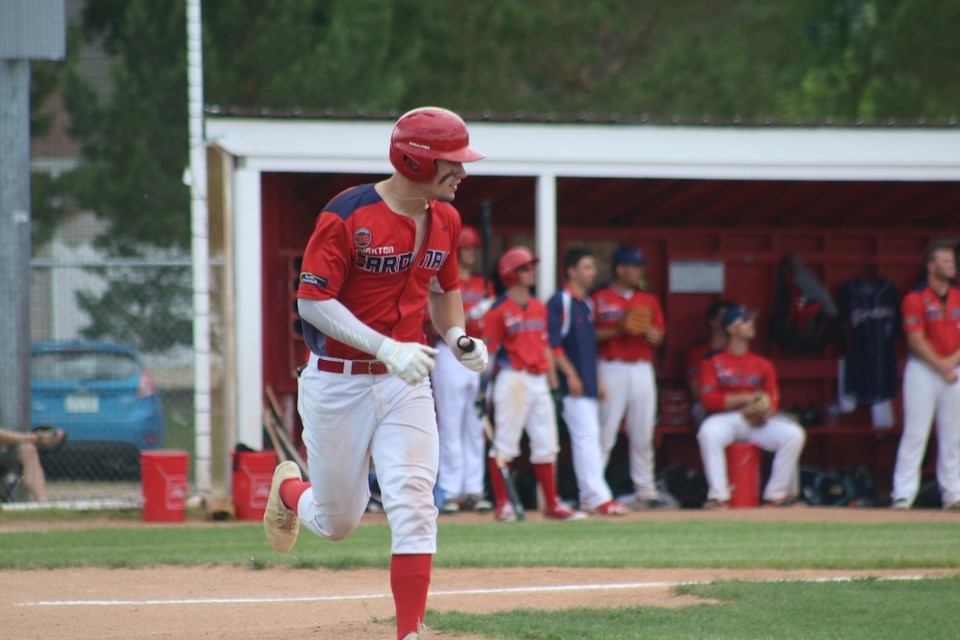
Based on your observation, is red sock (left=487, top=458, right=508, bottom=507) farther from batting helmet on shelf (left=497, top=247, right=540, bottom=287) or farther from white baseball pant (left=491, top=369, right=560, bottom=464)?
batting helmet on shelf (left=497, top=247, right=540, bottom=287)

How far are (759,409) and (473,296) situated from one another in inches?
101

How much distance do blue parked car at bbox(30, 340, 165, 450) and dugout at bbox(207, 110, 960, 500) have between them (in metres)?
1.26

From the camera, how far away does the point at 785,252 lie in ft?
42.4

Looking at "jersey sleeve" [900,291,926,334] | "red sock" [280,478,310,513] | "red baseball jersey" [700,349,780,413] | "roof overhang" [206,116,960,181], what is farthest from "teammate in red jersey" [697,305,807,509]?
"red sock" [280,478,310,513]

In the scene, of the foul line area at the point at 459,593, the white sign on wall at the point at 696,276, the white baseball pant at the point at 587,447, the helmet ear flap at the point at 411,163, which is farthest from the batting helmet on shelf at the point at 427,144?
the white sign on wall at the point at 696,276

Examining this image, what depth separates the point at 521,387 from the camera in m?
10.1

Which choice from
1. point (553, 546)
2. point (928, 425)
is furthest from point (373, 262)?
point (928, 425)

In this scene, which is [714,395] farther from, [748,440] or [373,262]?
[373,262]

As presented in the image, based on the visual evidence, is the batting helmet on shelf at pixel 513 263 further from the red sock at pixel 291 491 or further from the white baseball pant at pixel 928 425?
the red sock at pixel 291 491

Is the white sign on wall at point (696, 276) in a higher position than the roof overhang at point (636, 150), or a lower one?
lower

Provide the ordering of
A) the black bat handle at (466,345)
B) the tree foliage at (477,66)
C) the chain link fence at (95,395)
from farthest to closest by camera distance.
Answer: the tree foliage at (477,66)
the chain link fence at (95,395)
the black bat handle at (466,345)

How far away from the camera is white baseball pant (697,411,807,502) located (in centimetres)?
1109

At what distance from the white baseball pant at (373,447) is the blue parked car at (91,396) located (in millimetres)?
7173

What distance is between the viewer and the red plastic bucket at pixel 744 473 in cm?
1119
